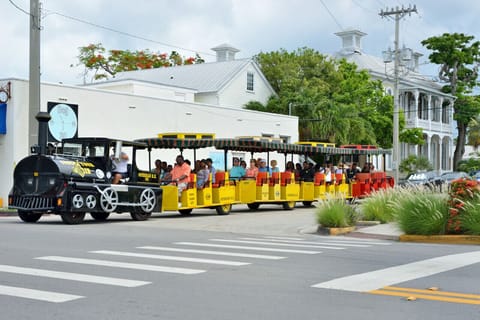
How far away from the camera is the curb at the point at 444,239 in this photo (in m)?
15.1

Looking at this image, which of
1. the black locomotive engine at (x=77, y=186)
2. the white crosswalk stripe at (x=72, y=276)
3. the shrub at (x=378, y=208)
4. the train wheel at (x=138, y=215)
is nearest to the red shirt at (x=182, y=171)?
the black locomotive engine at (x=77, y=186)

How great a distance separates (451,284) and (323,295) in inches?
78.7

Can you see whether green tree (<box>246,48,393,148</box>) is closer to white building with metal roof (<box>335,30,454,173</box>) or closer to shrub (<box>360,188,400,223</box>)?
white building with metal roof (<box>335,30,454,173</box>)

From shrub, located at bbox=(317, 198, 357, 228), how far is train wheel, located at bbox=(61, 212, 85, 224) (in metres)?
6.43

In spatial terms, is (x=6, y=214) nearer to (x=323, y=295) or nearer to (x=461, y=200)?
(x=461, y=200)

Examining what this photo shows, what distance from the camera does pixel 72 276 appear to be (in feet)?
30.0

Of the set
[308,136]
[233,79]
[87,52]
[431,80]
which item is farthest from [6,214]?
[431,80]

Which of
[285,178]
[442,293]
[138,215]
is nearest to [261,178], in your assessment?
[285,178]

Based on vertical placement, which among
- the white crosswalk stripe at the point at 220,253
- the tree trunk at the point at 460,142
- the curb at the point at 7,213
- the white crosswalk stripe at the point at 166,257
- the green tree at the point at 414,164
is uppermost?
the tree trunk at the point at 460,142

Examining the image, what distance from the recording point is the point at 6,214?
24266mm

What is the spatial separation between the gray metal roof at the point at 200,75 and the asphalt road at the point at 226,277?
32234 millimetres

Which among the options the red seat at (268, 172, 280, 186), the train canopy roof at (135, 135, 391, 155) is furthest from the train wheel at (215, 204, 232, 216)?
the red seat at (268, 172, 280, 186)

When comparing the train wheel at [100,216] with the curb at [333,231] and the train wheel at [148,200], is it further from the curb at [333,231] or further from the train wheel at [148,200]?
the curb at [333,231]

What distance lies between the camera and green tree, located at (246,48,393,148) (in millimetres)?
46688
